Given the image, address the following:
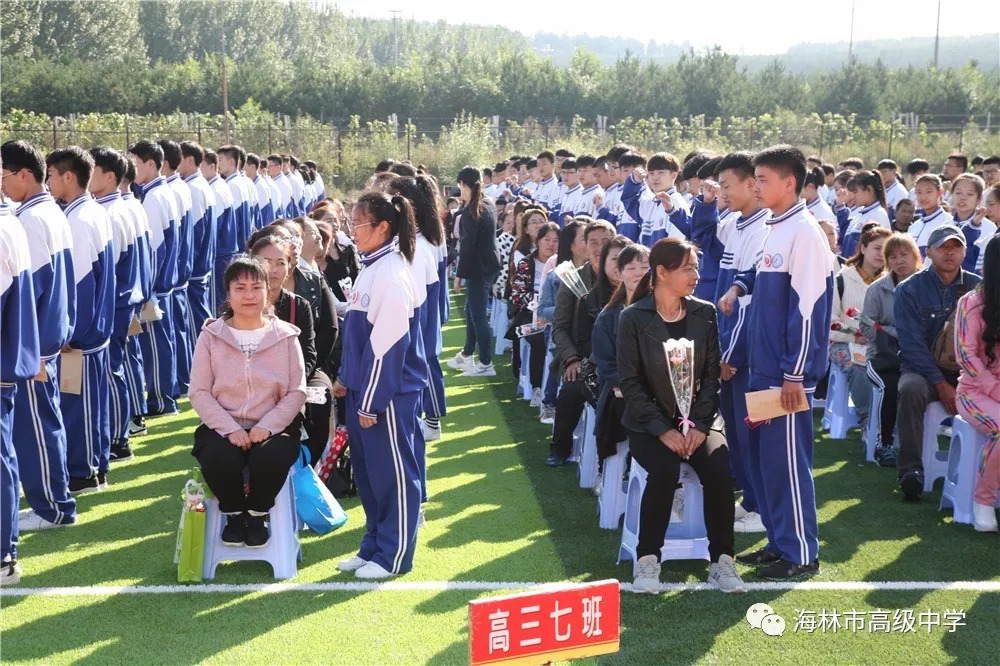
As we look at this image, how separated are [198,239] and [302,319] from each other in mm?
4676

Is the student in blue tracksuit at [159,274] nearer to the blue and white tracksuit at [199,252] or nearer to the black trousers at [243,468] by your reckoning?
the blue and white tracksuit at [199,252]

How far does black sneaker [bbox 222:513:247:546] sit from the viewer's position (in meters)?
5.51

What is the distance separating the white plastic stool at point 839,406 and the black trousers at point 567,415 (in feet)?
7.22

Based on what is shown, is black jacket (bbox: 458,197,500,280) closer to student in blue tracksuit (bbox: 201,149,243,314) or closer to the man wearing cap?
student in blue tracksuit (bbox: 201,149,243,314)

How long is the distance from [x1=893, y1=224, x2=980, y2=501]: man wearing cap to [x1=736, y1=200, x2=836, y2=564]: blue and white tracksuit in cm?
174

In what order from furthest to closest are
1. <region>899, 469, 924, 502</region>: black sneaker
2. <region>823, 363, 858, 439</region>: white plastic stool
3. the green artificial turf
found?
<region>823, 363, 858, 439</region>: white plastic stool → <region>899, 469, 924, 502</region>: black sneaker → the green artificial turf

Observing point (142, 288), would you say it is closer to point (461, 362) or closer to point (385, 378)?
point (385, 378)

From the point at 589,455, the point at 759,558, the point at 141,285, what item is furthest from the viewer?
the point at 141,285

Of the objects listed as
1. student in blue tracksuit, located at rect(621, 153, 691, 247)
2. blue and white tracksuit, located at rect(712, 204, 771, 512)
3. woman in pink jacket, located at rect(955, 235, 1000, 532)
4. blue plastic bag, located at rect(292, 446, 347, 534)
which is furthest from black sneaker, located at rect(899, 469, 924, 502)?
blue plastic bag, located at rect(292, 446, 347, 534)

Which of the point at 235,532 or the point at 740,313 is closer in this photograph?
the point at 235,532

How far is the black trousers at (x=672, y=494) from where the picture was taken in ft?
17.2

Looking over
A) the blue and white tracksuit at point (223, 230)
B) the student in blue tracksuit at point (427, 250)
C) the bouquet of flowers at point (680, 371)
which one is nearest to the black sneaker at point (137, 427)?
the student in blue tracksuit at point (427, 250)

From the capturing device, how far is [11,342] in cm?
530

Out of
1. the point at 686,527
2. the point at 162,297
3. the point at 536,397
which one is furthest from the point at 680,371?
the point at 162,297
